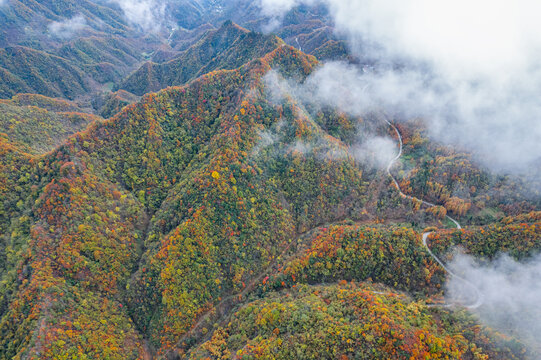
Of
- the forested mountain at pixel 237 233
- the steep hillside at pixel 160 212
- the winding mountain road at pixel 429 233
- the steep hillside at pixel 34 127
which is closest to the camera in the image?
the forested mountain at pixel 237 233

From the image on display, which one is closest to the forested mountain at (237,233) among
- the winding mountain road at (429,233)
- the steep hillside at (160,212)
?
the steep hillside at (160,212)

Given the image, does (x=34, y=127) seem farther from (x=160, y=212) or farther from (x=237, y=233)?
(x=237, y=233)

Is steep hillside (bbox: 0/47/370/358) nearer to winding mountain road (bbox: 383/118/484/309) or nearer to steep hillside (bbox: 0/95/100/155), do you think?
winding mountain road (bbox: 383/118/484/309)

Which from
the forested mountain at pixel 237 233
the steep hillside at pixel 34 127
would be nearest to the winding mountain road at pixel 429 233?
the forested mountain at pixel 237 233

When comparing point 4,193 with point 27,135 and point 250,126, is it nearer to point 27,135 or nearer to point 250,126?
point 27,135

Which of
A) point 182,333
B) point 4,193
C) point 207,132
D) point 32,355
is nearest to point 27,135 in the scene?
point 4,193

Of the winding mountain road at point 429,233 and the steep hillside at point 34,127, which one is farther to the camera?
the steep hillside at point 34,127

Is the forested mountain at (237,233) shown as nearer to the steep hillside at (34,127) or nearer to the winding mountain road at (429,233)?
the steep hillside at (34,127)

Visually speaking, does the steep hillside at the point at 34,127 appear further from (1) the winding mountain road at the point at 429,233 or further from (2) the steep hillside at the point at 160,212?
(1) the winding mountain road at the point at 429,233

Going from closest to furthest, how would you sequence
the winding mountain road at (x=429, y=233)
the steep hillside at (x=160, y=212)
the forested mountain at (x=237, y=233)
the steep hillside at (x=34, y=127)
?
the forested mountain at (x=237, y=233), the steep hillside at (x=160, y=212), the winding mountain road at (x=429, y=233), the steep hillside at (x=34, y=127)

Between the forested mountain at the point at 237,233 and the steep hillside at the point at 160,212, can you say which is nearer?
the forested mountain at the point at 237,233
